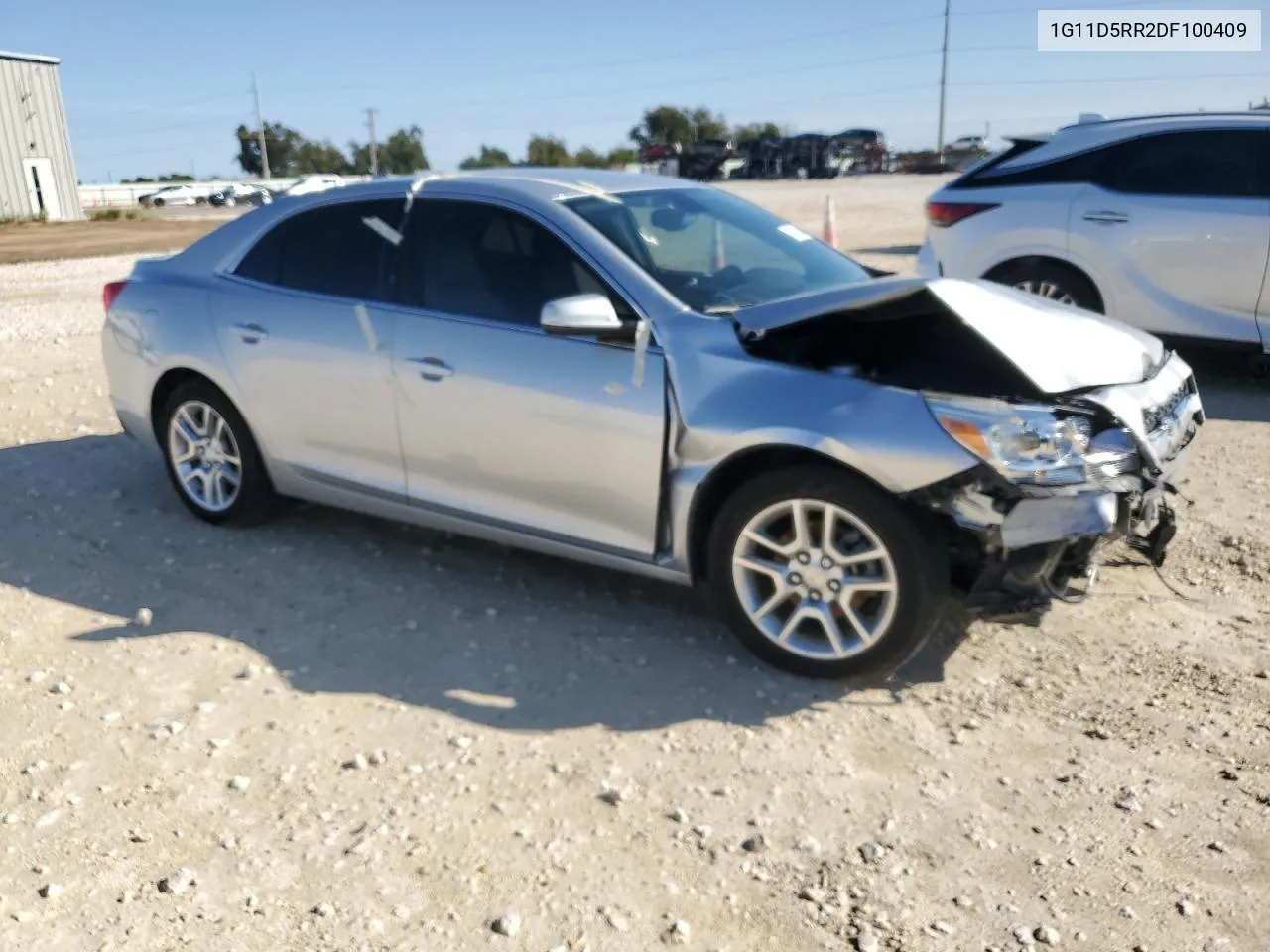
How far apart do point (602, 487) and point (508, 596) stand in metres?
0.77

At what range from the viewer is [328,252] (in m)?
4.77

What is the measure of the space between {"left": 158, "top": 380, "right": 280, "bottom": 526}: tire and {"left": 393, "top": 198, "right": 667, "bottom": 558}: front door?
1.04 metres

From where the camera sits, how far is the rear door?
712 cm

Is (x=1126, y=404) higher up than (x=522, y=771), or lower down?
higher up

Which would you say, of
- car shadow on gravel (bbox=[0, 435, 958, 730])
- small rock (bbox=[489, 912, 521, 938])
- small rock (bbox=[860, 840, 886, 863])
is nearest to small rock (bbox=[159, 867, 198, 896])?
small rock (bbox=[489, 912, 521, 938])

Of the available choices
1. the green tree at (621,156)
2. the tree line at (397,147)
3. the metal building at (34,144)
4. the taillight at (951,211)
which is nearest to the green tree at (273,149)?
the tree line at (397,147)

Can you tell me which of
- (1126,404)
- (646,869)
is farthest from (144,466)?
(1126,404)

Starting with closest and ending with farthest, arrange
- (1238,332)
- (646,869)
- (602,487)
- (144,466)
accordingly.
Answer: (646,869)
(602,487)
(144,466)
(1238,332)

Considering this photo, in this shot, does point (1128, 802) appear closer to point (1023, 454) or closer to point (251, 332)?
point (1023, 454)

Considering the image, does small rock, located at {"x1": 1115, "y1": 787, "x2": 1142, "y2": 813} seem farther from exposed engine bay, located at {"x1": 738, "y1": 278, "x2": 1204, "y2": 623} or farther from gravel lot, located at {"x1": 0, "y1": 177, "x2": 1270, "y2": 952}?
exposed engine bay, located at {"x1": 738, "y1": 278, "x2": 1204, "y2": 623}

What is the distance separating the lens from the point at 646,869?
110 inches

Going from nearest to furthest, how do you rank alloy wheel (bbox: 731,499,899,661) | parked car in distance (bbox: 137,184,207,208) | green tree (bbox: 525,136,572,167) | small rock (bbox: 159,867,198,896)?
small rock (bbox: 159,867,198,896) < alloy wheel (bbox: 731,499,899,661) < parked car in distance (bbox: 137,184,207,208) < green tree (bbox: 525,136,572,167)

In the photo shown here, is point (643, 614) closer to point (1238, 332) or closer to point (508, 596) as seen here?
point (508, 596)

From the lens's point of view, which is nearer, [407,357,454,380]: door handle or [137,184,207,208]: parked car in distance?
[407,357,454,380]: door handle
